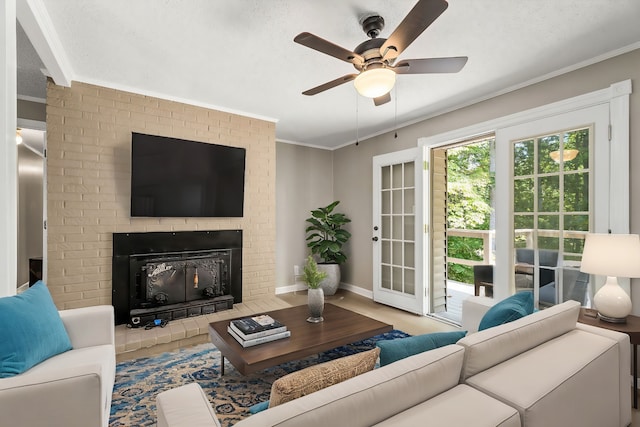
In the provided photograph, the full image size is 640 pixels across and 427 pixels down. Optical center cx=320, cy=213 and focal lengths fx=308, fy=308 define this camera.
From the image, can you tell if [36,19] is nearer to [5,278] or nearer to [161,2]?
[161,2]

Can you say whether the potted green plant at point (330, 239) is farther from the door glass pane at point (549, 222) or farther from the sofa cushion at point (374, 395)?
the sofa cushion at point (374, 395)

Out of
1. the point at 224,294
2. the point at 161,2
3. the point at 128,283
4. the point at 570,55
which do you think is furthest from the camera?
the point at 224,294

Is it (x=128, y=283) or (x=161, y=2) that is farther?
(x=128, y=283)

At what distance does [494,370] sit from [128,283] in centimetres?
315

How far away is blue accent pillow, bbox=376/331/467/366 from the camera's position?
117 cm

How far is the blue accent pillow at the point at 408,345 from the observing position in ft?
3.83

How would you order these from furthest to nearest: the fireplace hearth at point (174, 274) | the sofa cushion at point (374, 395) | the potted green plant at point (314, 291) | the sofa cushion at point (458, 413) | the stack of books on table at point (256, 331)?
the fireplace hearth at point (174, 274) → the potted green plant at point (314, 291) → the stack of books on table at point (256, 331) → the sofa cushion at point (458, 413) → the sofa cushion at point (374, 395)

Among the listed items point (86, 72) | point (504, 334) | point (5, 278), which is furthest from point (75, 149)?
point (504, 334)

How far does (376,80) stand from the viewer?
1.85 m

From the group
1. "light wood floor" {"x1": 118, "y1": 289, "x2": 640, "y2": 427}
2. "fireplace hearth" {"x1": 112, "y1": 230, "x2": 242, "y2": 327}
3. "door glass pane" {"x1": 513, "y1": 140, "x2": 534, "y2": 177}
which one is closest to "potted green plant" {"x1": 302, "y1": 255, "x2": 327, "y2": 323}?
"light wood floor" {"x1": 118, "y1": 289, "x2": 640, "y2": 427}

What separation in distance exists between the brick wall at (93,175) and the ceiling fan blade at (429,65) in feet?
7.91

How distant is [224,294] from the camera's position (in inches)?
140

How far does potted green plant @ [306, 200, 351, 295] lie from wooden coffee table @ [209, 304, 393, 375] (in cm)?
200

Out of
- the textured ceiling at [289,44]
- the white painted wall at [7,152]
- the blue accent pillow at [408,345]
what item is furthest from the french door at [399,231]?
the white painted wall at [7,152]
